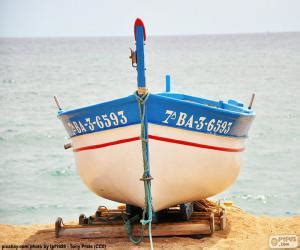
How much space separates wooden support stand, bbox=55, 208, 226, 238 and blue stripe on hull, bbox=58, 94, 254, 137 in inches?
40.9

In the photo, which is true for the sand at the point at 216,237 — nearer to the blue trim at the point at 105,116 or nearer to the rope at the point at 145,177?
the rope at the point at 145,177

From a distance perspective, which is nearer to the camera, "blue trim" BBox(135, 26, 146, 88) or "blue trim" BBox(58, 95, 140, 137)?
"blue trim" BBox(135, 26, 146, 88)

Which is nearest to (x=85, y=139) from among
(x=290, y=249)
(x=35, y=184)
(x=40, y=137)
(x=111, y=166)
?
(x=111, y=166)

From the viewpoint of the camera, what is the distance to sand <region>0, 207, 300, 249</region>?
7090 mm

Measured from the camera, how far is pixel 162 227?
289 inches

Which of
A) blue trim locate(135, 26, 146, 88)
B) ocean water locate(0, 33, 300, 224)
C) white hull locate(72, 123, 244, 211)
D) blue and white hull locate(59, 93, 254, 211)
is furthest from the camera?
ocean water locate(0, 33, 300, 224)

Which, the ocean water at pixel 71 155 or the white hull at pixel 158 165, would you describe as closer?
the white hull at pixel 158 165

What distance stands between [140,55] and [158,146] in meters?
0.98

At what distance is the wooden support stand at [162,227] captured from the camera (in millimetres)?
7309

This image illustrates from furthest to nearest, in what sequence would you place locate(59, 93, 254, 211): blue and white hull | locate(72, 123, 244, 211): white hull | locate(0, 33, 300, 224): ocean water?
1. locate(0, 33, 300, 224): ocean water
2. locate(72, 123, 244, 211): white hull
3. locate(59, 93, 254, 211): blue and white hull

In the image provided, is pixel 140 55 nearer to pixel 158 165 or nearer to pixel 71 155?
pixel 158 165

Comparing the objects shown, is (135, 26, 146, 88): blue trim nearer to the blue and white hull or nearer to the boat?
the boat

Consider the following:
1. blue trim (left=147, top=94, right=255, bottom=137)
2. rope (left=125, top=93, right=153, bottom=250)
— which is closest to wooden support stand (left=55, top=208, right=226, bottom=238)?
rope (left=125, top=93, right=153, bottom=250)

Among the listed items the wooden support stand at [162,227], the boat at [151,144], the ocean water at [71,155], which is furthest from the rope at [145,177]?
the ocean water at [71,155]
